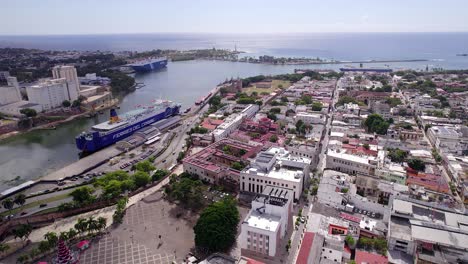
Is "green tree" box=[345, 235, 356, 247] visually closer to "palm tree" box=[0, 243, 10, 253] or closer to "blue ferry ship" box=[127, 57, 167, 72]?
"palm tree" box=[0, 243, 10, 253]

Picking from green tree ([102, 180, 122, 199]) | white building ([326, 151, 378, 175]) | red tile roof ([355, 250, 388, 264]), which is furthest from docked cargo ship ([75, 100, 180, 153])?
red tile roof ([355, 250, 388, 264])

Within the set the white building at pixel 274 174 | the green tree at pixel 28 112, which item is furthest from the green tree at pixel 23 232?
the green tree at pixel 28 112

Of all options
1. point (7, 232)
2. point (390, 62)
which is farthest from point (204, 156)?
point (390, 62)

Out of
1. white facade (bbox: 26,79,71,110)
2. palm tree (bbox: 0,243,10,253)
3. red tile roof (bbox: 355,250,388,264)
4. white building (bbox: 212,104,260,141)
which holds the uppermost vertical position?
white facade (bbox: 26,79,71,110)

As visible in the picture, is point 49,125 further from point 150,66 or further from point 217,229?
point 150,66

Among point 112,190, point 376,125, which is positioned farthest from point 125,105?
point 376,125
